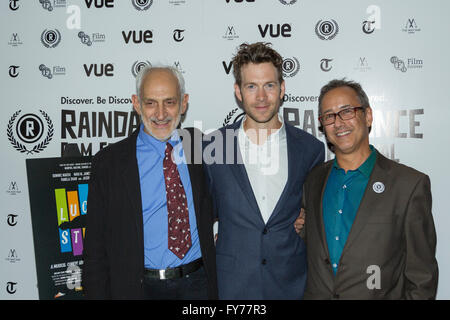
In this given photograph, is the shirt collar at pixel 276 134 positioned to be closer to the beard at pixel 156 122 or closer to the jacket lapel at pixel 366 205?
the beard at pixel 156 122

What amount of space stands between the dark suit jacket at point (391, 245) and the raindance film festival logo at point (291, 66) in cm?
158

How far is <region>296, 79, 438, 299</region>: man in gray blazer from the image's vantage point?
1.94 m

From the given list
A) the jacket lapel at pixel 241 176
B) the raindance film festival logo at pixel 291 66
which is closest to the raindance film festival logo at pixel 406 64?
the raindance film festival logo at pixel 291 66

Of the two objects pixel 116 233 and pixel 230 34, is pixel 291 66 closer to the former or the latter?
pixel 230 34

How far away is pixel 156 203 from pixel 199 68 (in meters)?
1.56

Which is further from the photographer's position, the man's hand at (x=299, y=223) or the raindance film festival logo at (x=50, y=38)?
the raindance film festival logo at (x=50, y=38)

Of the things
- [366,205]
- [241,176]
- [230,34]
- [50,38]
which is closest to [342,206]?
[366,205]

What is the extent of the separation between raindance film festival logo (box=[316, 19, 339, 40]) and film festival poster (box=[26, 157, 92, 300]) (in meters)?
2.51

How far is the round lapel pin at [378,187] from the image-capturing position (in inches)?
78.9

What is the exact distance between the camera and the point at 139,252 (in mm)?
2287

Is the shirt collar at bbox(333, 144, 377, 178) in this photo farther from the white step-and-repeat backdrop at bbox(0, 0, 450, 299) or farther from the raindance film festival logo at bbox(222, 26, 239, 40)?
the raindance film festival logo at bbox(222, 26, 239, 40)

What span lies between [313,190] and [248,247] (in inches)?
21.7
